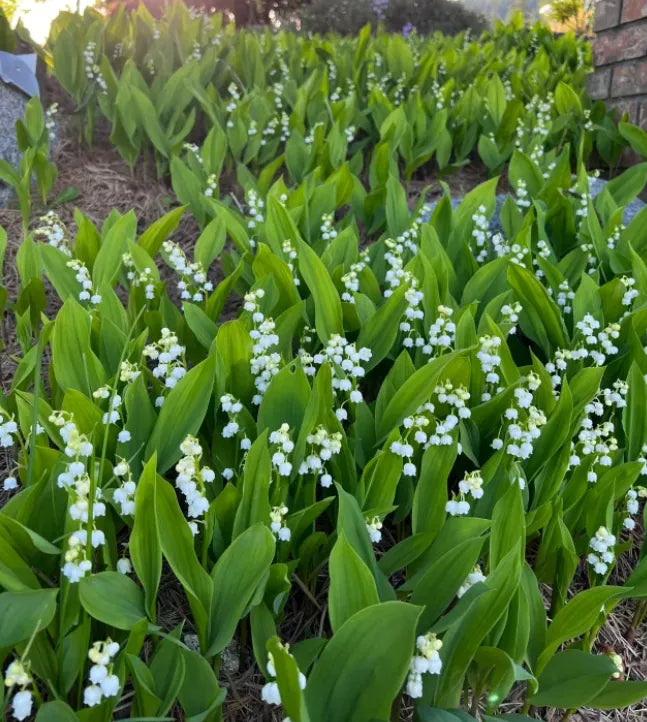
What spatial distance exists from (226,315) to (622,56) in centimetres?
272

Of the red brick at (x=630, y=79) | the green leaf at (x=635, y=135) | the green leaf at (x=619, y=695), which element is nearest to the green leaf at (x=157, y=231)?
the green leaf at (x=619, y=695)

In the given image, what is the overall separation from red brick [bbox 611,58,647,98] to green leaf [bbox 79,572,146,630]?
3595 mm

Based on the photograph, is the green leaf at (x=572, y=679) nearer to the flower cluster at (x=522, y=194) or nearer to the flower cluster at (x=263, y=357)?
the flower cluster at (x=263, y=357)

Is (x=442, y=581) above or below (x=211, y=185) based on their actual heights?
below

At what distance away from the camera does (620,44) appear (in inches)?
142

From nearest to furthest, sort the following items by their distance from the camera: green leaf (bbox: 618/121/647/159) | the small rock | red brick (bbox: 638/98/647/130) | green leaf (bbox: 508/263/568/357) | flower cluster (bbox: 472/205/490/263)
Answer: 1. the small rock
2. green leaf (bbox: 508/263/568/357)
3. flower cluster (bbox: 472/205/490/263)
4. green leaf (bbox: 618/121/647/159)
5. red brick (bbox: 638/98/647/130)

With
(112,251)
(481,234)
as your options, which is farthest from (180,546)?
(481,234)

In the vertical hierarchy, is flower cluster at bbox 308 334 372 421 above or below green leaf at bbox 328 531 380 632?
above

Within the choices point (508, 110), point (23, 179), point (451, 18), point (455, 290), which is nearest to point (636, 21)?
point (508, 110)

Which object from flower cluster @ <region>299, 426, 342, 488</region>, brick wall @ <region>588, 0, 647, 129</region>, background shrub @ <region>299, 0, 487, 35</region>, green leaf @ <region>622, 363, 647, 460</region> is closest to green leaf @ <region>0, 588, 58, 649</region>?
flower cluster @ <region>299, 426, 342, 488</region>

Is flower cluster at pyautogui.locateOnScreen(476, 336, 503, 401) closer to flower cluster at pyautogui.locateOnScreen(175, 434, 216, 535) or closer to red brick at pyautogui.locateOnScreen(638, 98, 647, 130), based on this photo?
flower cluster at pyautogui.locateOnScreen(175, 434, 216, 535)

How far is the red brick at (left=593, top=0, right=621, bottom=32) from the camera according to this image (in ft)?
11.8

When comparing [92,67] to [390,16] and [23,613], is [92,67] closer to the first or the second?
[23,613]

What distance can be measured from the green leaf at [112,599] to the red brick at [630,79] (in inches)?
142
